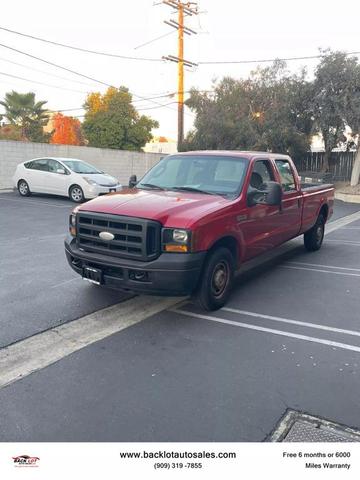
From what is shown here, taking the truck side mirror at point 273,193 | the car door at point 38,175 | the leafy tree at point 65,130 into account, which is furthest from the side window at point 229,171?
the leafy tree at point 65,130

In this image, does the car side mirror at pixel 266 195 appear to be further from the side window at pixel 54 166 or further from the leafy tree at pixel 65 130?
the leafy tree at pixel 65 130

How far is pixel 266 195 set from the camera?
5477 mm

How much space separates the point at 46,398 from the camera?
3.14 m

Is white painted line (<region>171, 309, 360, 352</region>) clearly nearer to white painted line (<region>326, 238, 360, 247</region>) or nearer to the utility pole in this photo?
white painted line (<region>326, 238, 360, 247</region>)

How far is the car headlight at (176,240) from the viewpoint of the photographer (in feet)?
14.2

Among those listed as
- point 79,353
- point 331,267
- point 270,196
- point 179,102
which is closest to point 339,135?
point 179,102

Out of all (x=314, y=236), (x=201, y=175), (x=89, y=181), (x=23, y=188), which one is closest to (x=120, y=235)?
(x=201, y=175)

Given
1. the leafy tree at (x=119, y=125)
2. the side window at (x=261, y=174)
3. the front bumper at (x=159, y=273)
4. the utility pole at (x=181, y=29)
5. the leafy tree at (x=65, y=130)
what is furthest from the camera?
the leafy tree at (x=65, y=130)

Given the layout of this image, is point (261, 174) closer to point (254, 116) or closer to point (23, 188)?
point (23, 188)

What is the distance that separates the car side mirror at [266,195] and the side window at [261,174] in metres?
0.15

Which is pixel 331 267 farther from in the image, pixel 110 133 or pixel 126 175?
pixel 110 133
